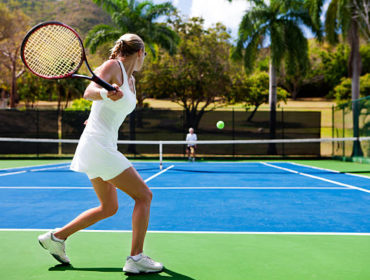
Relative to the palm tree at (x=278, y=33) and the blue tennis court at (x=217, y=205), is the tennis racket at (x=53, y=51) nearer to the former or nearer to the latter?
the blue tennis court at (x=217, y=205)

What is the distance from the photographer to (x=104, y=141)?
9.53ft

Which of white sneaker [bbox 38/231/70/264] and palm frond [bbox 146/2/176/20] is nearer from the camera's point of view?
white sneaker [bbox 38/231/70/264]

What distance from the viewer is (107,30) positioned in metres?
20.8

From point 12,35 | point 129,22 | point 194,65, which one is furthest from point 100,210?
point 12,35

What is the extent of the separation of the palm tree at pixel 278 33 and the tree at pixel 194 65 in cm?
516

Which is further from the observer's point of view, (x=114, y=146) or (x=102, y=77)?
(x=114, y=146)

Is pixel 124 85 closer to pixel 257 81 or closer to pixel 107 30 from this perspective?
pixel 107 30

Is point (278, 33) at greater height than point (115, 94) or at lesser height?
greater

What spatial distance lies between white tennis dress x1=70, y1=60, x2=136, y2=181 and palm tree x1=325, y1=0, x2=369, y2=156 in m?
19.0

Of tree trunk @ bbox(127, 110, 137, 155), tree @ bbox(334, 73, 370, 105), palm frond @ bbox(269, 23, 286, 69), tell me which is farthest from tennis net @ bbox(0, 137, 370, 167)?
tree @ bbox(334, 73, 370, 105)

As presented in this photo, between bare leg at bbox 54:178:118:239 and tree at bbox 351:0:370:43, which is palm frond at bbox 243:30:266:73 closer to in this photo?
tree at bbox 351:0:370:43

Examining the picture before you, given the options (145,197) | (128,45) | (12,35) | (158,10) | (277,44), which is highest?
(12,35)

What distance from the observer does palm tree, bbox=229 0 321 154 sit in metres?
21.2

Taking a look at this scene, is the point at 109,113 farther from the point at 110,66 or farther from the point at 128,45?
the point at 128,45
